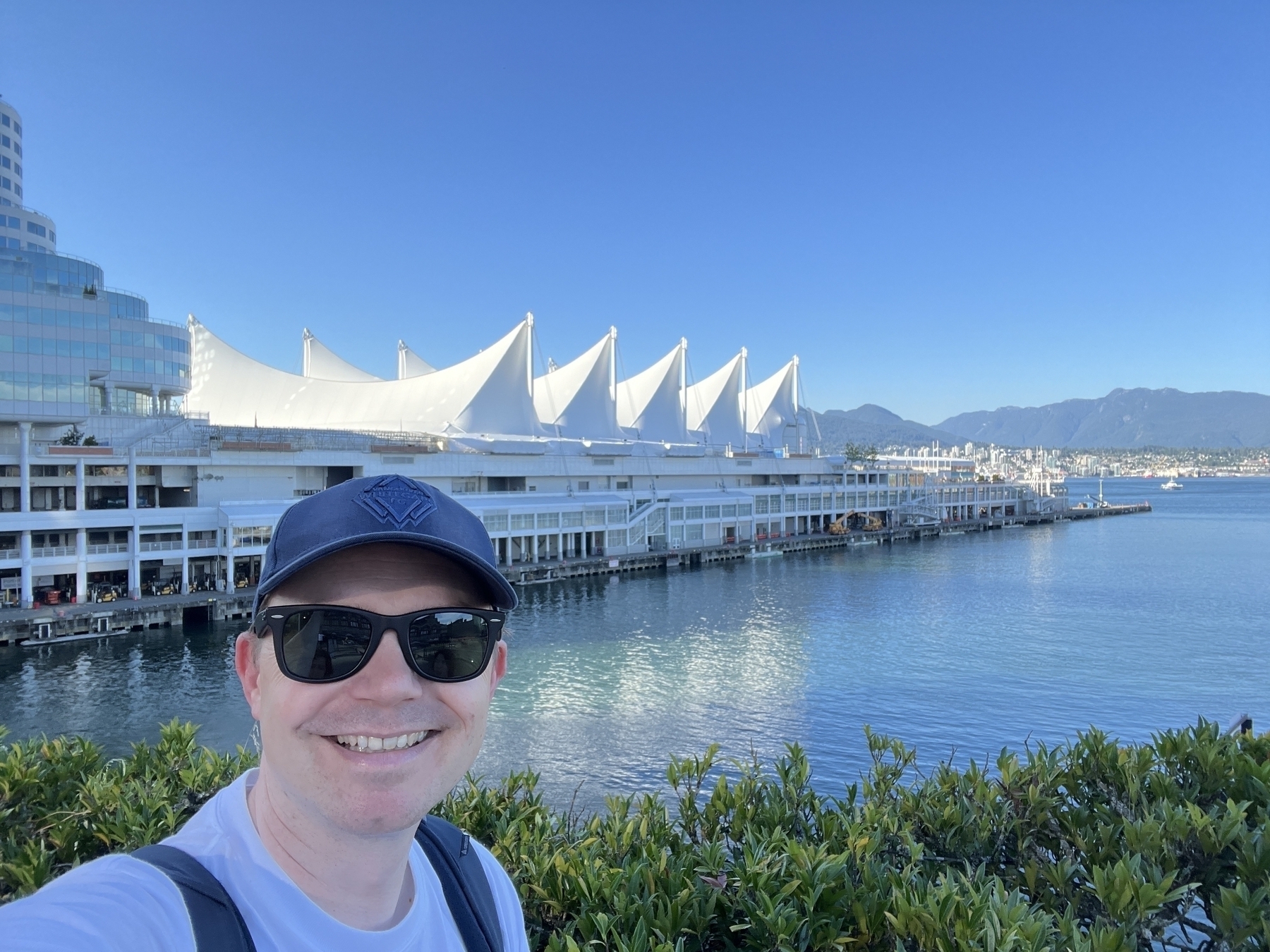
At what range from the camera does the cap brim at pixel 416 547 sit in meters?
1.17

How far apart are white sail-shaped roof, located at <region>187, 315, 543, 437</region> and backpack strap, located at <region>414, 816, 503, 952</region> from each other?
4137 centimetres

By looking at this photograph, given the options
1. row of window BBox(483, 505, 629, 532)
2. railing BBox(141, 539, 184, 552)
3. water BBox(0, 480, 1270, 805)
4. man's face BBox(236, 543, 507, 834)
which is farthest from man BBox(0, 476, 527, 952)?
row of window BBox(483, 505, 629, 532)

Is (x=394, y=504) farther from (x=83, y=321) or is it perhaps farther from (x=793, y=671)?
(x=83, y=321)

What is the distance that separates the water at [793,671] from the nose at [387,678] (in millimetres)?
8425

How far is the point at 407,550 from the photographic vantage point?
130cm

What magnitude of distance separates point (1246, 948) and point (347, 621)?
4996 millimetres

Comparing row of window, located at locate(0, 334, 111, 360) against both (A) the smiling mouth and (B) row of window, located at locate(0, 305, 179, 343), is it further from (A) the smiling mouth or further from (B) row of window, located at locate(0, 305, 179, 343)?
(A) the smiling mouth

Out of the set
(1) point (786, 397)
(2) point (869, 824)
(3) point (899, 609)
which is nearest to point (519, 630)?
(3) point (899, 609)

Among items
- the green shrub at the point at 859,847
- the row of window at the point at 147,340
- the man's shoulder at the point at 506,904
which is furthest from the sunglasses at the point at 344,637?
the row of window at the point at 147,340

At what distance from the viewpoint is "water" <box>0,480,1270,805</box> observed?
14.6 metres

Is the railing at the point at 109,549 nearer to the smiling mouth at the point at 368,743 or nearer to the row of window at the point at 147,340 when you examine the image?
the row of window at the point at 147,340

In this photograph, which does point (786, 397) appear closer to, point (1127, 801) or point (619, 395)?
point (619, 395)

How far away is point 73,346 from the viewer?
23828 millimetres

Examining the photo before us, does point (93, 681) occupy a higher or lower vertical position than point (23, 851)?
lower
